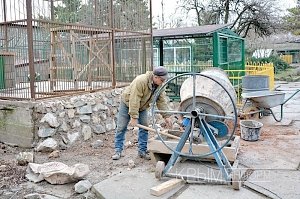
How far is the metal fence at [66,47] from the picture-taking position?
6.18 m

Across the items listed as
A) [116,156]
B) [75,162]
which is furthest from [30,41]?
[116,156]

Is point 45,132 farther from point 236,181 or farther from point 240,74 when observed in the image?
point 240,74

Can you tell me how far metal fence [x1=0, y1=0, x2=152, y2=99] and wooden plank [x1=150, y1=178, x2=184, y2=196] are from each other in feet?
9.61

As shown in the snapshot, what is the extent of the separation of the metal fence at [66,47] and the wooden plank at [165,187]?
2.93 meters

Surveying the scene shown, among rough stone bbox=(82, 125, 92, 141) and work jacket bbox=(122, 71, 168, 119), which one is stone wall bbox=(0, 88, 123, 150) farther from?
work jacket bbox=(122, 71, 168, 119)

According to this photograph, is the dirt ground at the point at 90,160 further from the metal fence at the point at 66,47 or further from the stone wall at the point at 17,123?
the metal fence at the point at 66,47

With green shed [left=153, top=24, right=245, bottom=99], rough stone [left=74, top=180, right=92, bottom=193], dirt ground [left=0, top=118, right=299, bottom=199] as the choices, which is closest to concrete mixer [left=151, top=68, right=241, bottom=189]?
dirt ground [left=0, top=118, right=299, bottom=199]

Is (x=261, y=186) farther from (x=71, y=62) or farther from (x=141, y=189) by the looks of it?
(x=71, y=62)

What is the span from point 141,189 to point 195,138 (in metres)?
1.19

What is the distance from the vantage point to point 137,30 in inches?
348

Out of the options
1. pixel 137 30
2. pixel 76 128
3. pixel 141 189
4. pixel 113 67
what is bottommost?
pixel 141 189

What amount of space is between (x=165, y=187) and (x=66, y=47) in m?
3.92

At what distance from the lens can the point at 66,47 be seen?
6961 millimetres

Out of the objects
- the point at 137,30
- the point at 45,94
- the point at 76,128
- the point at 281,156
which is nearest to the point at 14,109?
the point at 45,94
